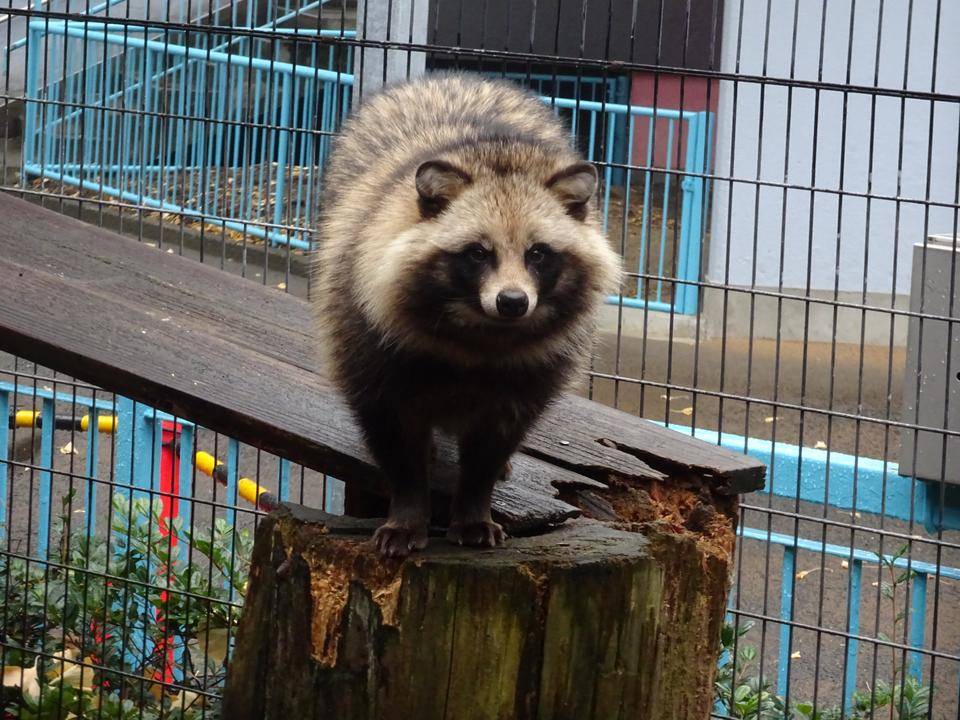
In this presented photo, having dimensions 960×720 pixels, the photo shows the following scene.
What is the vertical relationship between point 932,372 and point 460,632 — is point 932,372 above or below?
above

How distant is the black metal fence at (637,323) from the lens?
4.17 m

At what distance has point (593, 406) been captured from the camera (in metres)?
3.73

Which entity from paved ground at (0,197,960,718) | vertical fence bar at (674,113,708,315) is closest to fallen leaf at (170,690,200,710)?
paved ground at (0,197,960,718)

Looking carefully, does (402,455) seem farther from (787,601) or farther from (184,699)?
(787,601)

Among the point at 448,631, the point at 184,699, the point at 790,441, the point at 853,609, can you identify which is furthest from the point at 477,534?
the point at 790,441

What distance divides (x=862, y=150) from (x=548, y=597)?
724 cm

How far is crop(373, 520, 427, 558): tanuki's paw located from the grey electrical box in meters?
2.14

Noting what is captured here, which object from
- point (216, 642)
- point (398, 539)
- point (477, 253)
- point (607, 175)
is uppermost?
point (607, 175)

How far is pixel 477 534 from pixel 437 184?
755 mm

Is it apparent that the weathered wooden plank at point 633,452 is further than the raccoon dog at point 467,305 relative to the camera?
Yes

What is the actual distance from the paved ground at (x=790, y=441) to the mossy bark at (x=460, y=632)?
1602 millimetres

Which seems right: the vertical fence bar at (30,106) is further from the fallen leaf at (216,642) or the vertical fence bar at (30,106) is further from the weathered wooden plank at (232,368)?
the fallen leaf at (216,642)

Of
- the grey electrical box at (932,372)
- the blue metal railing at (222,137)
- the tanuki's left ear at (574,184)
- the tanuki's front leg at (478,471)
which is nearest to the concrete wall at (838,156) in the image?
the blue metal railing at (222,137)

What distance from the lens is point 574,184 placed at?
2.92m
